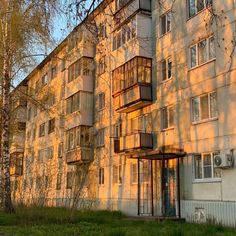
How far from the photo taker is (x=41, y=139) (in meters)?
41.5

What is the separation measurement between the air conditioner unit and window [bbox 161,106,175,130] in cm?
468

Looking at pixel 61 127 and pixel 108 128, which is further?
pixel 61 127

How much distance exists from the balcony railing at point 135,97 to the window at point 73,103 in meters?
7.13

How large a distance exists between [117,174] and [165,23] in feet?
33.0

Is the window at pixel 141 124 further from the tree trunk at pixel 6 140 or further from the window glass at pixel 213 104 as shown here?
the tree trunk at pixel 6 140

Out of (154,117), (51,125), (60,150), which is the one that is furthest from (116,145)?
(51,125)

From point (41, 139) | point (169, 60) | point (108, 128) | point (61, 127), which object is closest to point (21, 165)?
point (41, 139)

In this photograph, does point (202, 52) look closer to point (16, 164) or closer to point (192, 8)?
point (192, 8)

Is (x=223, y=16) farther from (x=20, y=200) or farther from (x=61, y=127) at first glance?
(x=61, y=127)

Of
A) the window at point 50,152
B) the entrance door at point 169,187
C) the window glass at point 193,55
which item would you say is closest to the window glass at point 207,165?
the entrance door at point 169,187

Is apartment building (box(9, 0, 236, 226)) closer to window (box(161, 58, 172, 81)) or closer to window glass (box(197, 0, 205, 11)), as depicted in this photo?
window (box(161, 58, 172, 81))

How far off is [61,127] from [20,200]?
15.4 metres

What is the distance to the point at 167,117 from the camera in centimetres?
2186

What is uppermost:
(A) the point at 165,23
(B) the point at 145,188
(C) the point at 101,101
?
(A) the point at 165,23
